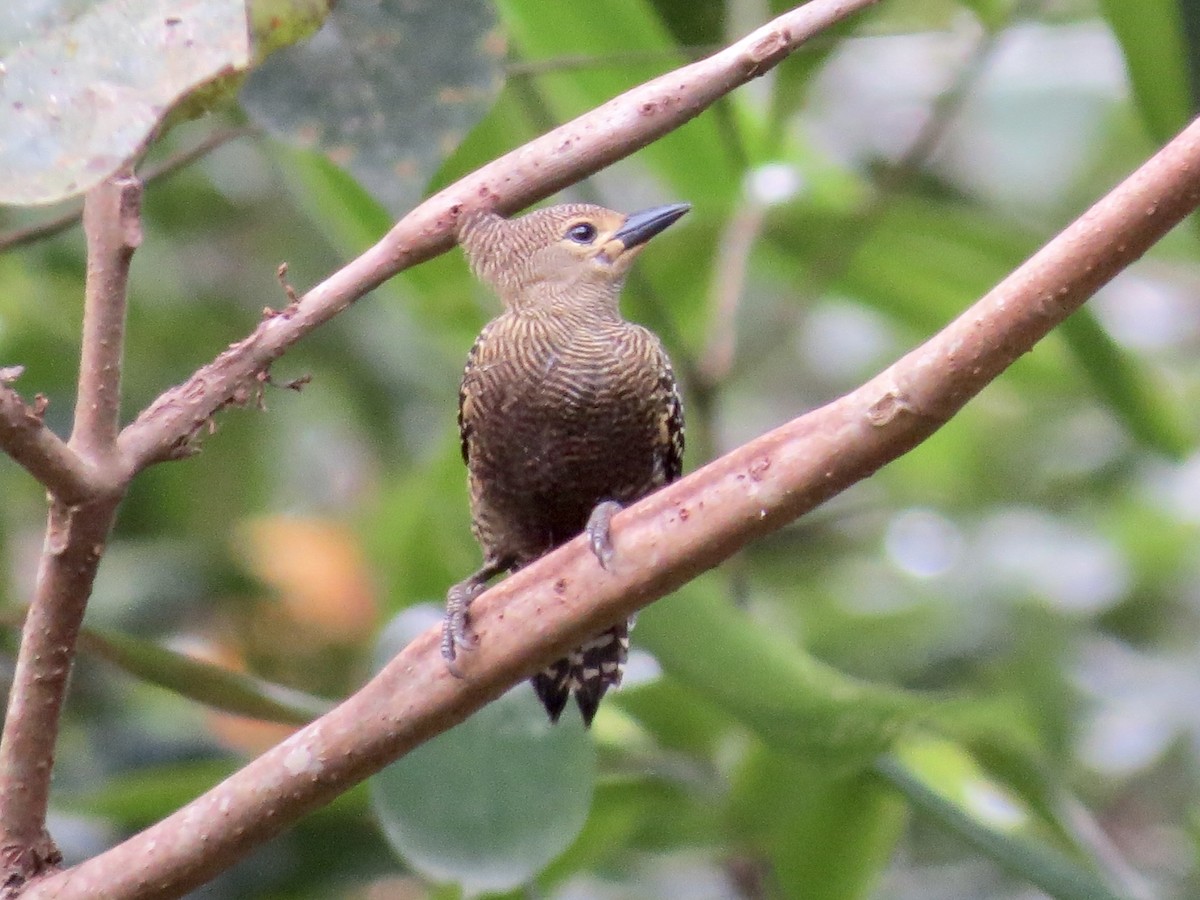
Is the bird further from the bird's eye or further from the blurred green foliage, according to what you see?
the blurred green foliage

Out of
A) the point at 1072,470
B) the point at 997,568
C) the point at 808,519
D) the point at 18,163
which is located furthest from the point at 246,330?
the point at 18,163

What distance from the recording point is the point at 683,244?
3.27 metres

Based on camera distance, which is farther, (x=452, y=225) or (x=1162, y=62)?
(x=1162, y=62)

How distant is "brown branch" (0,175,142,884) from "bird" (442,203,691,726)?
34.7 inches

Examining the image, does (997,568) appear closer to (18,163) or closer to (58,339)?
(58,339)

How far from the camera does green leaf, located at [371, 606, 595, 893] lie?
1.99 m

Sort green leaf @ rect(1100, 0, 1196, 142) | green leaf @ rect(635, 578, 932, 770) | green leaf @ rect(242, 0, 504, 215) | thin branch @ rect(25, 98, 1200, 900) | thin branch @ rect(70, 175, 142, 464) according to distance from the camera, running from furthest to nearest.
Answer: green leaf @ rect(1100, 0, 1196, 142) → green leaf @ rect(635, 578, 932, 770) → green leaf @ rect(242, 0, 504, 215) → thin branch @ rect(70, 175, 142, 464) → thin branch @ rect(25, 98, 1200, 900)

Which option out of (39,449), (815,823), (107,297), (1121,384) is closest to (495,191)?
(107,297)

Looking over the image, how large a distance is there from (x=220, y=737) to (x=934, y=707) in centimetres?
155

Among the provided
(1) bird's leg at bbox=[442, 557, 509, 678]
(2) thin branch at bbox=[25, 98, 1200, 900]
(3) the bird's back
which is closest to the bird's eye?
(3) the bird's back

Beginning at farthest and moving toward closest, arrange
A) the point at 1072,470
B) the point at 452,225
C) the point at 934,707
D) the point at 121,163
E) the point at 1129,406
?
the point at 1072,470
the point at 1129,406
the point at 934,707
the point at 452,225
the point at 121,163

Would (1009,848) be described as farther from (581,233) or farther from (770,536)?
(581,233)

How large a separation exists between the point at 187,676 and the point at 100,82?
0.86m

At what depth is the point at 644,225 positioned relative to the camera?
98.5 inches
